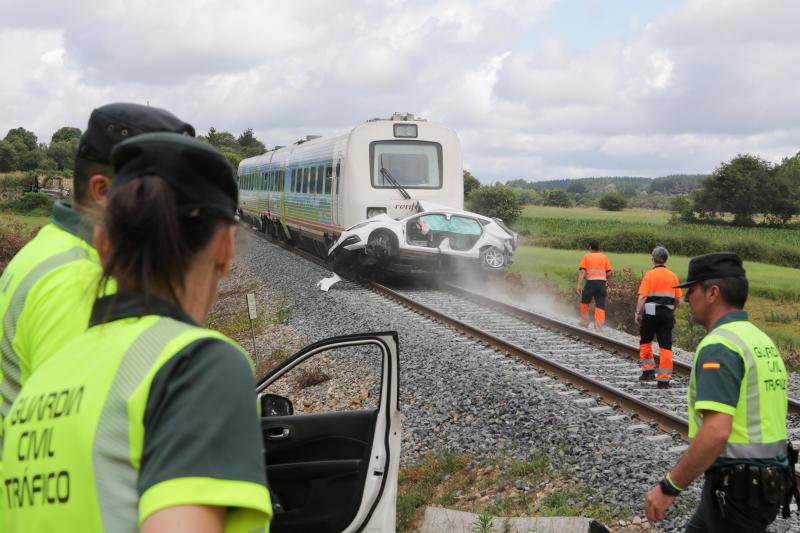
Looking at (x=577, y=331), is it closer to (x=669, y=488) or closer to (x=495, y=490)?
(x=495, y=490)

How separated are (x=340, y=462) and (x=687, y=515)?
2.85m

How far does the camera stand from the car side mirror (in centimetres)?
385

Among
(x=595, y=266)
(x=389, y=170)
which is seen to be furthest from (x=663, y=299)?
(x=389, y=170)

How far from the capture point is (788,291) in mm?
29438

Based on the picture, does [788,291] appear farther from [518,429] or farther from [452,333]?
[518,429]

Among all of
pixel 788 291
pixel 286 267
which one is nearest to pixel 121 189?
pixel 286 267

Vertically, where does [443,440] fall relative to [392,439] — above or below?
below

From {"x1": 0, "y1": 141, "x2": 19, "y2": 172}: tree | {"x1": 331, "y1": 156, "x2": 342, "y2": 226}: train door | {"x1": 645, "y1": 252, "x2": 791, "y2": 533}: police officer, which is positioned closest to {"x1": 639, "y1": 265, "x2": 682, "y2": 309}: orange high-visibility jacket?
{"x1": 645, "y1": 252, "x2": 791, "y2": 533}: police officer

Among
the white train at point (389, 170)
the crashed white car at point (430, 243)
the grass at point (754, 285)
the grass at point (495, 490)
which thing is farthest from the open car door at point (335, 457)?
the white train at point (389, 170)

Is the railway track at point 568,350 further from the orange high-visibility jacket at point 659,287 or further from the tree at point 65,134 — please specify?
the tree at point 65,134

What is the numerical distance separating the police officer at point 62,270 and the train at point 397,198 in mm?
14772

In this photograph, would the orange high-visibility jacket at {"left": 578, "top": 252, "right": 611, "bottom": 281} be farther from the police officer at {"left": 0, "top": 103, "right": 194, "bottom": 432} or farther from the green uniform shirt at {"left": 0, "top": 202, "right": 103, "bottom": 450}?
the green uniform shirt at {"left": 0, "top": 202, "right": 103, "bottom": 450}

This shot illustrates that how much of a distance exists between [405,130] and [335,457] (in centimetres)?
1516

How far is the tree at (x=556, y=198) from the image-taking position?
102588 millimetres
